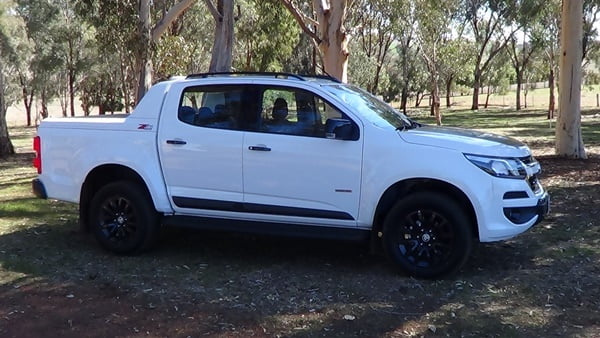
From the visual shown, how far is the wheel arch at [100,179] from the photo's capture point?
6.70 meters

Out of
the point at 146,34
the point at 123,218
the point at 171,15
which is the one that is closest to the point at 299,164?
the point at 123,218

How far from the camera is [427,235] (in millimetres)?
Answer: 5855

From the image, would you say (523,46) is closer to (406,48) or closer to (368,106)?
(406,48)

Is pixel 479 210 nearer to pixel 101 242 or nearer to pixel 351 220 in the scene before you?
pixel 351 220

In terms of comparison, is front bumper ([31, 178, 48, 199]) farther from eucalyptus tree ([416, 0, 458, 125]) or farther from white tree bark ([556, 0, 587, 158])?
eucalyptus tree ([416, 0, 458, 125])

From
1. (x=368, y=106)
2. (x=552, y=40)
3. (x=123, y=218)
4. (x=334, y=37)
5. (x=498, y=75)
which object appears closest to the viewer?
(x=368, y=106)

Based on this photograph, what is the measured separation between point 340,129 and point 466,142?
3.78ft

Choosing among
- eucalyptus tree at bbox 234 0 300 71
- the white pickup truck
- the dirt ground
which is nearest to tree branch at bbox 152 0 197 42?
eucalyptus tree at bbox 234 0 300 71

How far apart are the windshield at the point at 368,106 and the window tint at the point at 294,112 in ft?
0.70

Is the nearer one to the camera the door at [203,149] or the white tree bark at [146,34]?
the door at [203,149]

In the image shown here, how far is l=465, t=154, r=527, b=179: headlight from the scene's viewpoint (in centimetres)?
564

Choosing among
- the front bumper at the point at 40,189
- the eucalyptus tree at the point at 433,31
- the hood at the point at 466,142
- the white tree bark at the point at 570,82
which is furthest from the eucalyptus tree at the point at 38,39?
the hood at the point at 466,142

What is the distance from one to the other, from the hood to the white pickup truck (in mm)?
16

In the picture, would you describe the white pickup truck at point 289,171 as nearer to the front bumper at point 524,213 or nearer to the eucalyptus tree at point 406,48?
the front bumper at point 524,213
